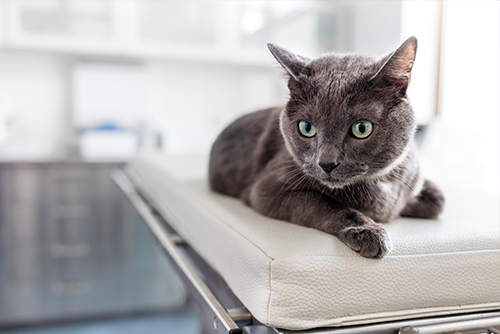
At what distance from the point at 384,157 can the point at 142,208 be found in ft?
2.91

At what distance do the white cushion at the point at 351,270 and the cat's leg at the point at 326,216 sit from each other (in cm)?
2

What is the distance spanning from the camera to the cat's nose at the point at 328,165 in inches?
31.3

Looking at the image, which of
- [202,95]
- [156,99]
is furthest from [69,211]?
[202,95]

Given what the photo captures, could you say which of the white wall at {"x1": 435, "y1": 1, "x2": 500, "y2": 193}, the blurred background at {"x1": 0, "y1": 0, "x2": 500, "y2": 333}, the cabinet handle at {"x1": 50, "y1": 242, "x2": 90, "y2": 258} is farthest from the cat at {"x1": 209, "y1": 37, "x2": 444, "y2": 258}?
the cabinet handle at {"x1": 50, "y1": 242, "x2": 90, "y2": 258}

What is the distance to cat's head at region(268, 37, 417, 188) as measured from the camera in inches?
31.3

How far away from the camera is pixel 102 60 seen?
338 cm

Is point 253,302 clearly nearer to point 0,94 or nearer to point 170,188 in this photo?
point 170,188

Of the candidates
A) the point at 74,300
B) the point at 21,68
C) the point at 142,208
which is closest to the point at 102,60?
the point at 21,68

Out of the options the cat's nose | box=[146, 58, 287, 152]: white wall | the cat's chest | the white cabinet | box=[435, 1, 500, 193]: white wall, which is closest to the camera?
the cat's nose

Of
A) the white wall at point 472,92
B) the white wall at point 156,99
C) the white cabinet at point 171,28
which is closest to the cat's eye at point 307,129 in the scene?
the white wall at point 472,92

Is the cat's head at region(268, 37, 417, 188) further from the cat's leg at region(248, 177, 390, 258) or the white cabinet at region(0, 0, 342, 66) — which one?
the white cabinet at region(0, 0, 342, 66)

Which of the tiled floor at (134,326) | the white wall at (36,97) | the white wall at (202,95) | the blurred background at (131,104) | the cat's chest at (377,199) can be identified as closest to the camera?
the cat's chest at (377,199)

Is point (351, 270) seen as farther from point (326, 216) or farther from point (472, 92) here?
point (472, 92)

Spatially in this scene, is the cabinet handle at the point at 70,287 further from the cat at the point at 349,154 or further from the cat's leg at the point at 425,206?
the cat's leg at the point at 425,206
